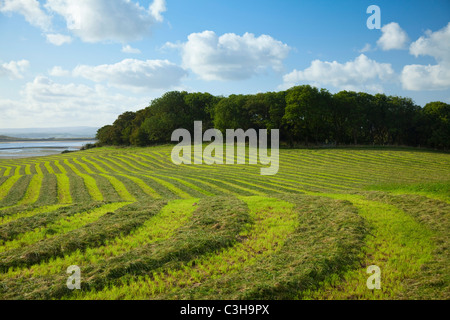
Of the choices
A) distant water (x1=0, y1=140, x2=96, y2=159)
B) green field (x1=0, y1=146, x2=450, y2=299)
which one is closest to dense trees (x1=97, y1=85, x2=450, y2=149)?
distant water (x1=0, y1=140, x2=96, y2=159)

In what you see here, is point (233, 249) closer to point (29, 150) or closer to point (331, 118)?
point (331, 118)

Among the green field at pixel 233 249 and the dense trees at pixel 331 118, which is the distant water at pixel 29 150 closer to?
the dense trees at pixel 331 118

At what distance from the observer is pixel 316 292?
6355mm

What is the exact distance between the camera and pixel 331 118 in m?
70.9

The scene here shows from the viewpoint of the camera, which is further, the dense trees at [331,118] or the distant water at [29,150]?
the distant water at [29,150]

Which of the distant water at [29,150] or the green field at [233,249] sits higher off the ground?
the distant water at [29,150]

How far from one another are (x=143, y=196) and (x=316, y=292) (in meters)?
19.7

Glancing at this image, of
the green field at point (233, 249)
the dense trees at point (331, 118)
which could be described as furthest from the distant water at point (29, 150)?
the green field at point (233, 249)

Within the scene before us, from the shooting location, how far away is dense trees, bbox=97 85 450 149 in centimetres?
6506

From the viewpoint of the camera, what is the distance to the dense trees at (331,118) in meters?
65.1

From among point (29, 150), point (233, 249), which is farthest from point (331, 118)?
point (29, 150)

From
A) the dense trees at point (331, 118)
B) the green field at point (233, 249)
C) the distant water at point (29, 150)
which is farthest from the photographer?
the distant water at point (29, 150)

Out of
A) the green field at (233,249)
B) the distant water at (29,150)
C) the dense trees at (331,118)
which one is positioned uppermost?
the dense trees at (331,118)

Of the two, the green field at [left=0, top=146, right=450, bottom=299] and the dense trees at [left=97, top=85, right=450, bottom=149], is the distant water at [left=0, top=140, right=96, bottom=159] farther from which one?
the green field at [left=0, top=146, right=450, bottom=299]
